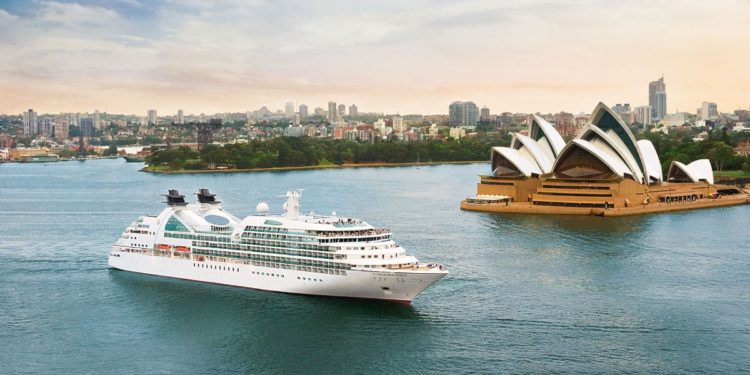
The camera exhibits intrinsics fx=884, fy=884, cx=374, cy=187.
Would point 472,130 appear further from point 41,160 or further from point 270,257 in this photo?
point 270,257

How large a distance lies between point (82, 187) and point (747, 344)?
50.3 m

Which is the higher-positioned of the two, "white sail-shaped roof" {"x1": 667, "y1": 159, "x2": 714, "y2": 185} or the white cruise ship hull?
"white sail-shaped roof" {"x1": 667, "y1": 159, "x2": 714, "y2": 185}

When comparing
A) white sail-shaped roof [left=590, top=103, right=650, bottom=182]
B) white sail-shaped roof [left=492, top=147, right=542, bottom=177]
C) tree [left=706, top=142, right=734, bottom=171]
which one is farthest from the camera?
tree [left=706, top=142, right=734, bottom=171]

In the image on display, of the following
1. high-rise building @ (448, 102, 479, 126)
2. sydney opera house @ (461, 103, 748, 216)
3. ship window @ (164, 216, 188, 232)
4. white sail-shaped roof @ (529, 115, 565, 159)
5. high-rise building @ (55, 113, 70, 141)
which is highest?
high-rise building @ (448, 102, 479, 126)

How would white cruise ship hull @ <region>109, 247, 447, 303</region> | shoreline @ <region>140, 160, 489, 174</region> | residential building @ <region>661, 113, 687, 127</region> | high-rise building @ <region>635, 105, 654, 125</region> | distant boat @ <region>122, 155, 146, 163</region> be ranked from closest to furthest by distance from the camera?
1. white cruise ship hull @ <region>109, 247, 447, 303</region>
2. shoreline @ <region>140, 160, 489, 174</region>
3. distant boat @ <region>122, 155, 146, 163</region>
4. residential building @ <region>661, 113, 687, 127</region>
5. high-rise building @ <region>635, 105, 654, 125</region>

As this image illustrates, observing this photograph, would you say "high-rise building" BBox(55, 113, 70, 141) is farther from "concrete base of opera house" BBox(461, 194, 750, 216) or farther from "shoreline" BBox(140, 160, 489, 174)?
"concrete base of opera house" BBox(461, 194, 750, 216)

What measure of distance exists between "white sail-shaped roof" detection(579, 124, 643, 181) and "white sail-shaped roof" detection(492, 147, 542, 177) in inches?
117

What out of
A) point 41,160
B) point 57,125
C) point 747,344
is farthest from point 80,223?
point 57,125

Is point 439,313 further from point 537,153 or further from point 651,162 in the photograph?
point 651,162

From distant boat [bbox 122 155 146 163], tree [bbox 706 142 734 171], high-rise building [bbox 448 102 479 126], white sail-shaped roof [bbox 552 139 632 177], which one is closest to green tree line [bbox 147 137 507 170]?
distant boat [bbox 122 155 146 163]

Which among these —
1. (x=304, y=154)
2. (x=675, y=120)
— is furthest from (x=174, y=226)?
(x=675, y=120)

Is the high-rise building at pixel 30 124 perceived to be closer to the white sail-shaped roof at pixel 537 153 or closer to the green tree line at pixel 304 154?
the green tree line at pixel 304 154

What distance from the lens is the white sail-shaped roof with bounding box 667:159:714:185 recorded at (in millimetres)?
47531

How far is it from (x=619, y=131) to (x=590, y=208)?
598cm
